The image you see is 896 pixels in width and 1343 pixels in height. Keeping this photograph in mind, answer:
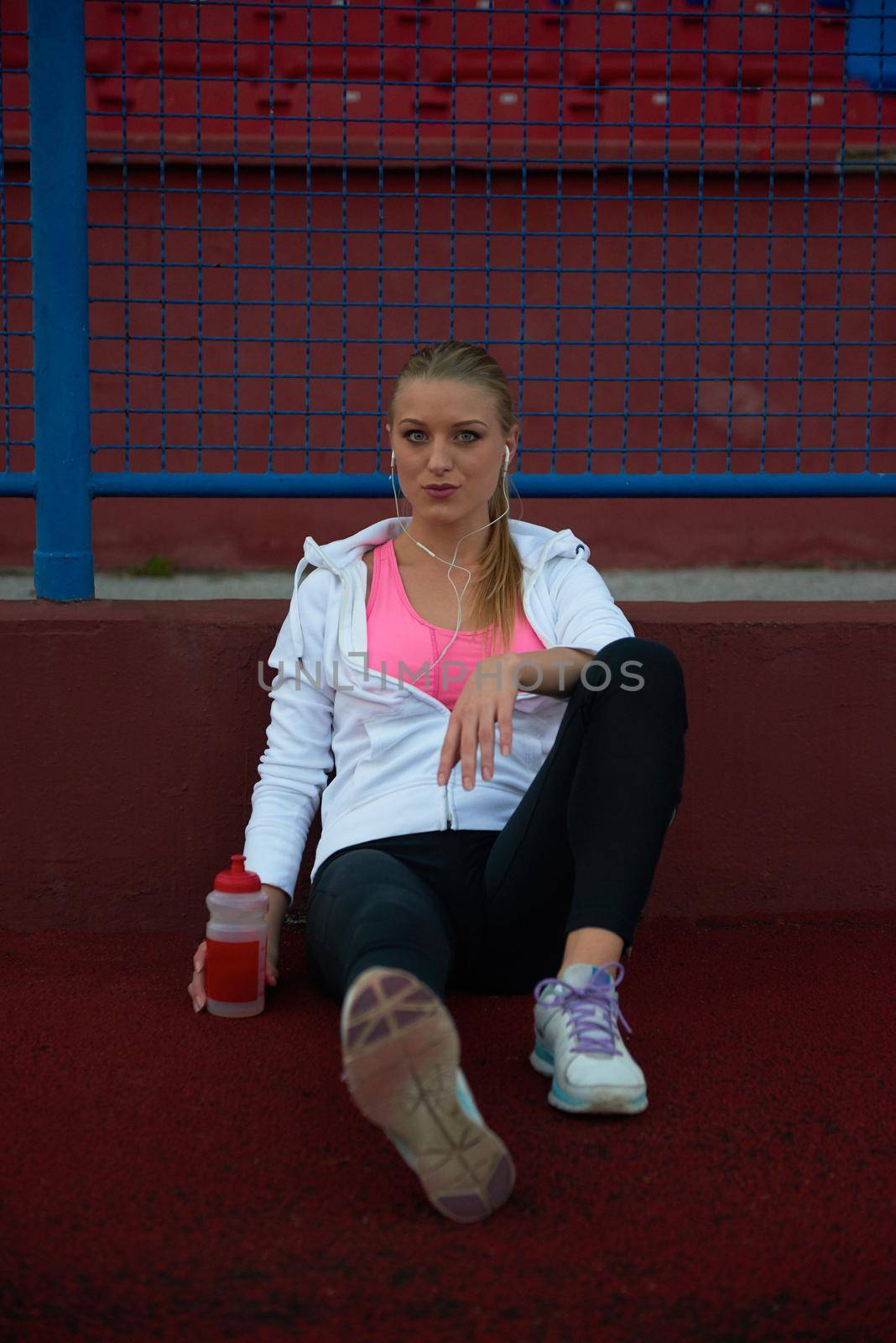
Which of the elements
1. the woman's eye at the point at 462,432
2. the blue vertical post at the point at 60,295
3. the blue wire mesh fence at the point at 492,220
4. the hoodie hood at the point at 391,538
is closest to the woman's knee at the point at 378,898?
the hoodie hood at the point at 391,538

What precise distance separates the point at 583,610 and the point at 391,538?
48 cm

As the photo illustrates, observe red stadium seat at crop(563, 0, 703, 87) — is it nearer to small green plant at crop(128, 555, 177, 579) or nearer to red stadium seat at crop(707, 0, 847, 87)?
red stadium seat at crop(707, 0, 847, 87)

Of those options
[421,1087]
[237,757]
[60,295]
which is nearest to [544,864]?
[421,1087]

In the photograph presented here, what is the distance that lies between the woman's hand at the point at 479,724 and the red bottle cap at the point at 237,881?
1.34ft

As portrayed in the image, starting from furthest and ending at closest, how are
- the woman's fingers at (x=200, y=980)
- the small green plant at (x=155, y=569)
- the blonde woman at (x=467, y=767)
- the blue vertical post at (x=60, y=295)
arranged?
the small green plant at (x=155, y=569), the blue vertical post at (x=60, y=295), the woman's fingers at (x=200, y=980), the blonde woman at (x=467, y=767)

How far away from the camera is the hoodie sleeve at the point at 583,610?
2445mm

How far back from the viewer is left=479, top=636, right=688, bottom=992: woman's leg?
2.14 metres

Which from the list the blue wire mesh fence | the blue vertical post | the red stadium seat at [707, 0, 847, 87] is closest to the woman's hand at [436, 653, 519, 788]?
the blue vertical post

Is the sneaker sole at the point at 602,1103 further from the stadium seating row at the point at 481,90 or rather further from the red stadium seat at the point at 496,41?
the red stadium seat at the point at 496,41

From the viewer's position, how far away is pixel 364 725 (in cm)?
257

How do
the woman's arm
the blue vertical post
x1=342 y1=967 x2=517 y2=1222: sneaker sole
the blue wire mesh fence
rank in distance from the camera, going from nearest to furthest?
x1=342 y1=967 x2=517 y2=1222: sneaker sole → the woman's arm → the blue vertical post → the blue wire mesh fence

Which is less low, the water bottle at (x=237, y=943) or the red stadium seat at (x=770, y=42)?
the red stadium seat at (x=770, y=42)

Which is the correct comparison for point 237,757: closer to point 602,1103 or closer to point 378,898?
point 378,898

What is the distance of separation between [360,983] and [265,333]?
4.21m
